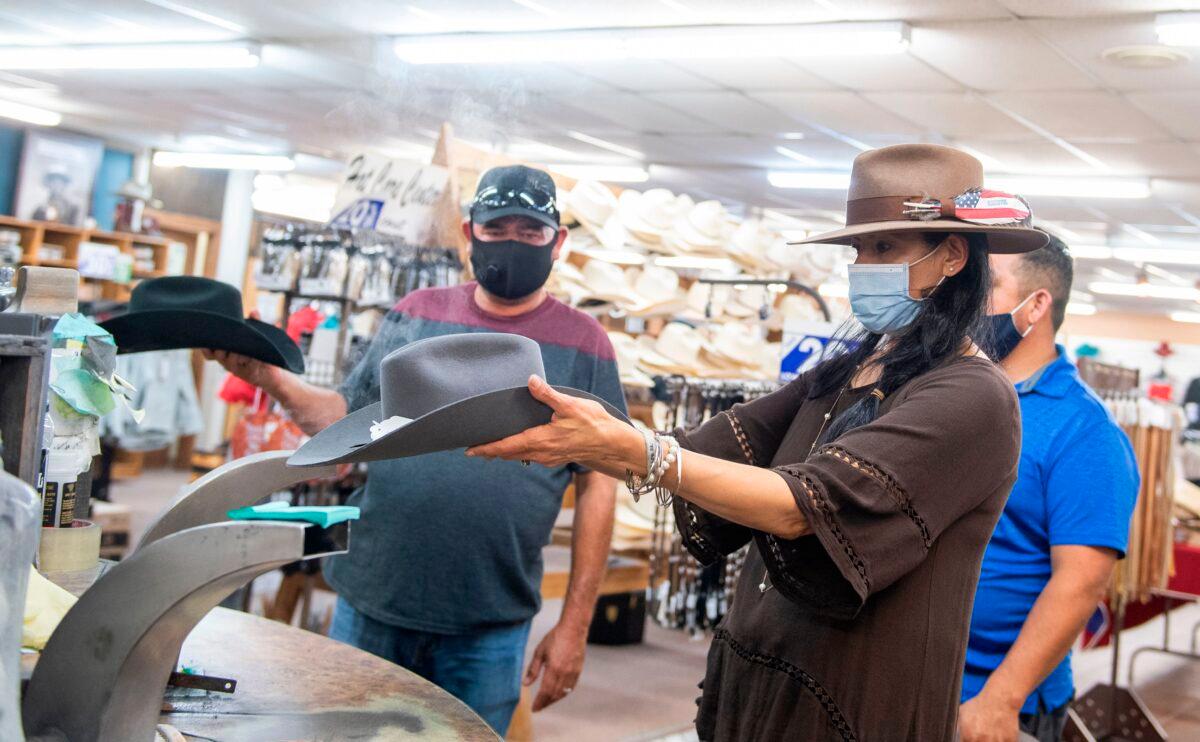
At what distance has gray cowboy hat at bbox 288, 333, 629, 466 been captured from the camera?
4.67 ft

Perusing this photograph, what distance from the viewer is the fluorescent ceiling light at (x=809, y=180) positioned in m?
11.3

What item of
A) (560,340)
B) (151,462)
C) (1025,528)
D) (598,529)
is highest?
(560,340)

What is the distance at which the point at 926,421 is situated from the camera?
159cm

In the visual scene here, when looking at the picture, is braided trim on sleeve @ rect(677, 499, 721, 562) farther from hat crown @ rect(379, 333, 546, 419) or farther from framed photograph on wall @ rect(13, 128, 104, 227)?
framed photograph on wall @ rect(13, 128, 104, 227)

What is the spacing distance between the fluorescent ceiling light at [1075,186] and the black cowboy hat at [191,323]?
9037mm

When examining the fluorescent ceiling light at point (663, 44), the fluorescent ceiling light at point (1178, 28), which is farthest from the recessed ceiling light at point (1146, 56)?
the fluorescent ceiling light at point (663, 44)

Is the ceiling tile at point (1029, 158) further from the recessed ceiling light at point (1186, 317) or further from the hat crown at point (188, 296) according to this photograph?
the recessed ceiling light at point (1186, 317)

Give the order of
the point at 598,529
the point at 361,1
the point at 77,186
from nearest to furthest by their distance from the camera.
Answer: the point at 598,529 → the point at 361,1 → the point at 77,186

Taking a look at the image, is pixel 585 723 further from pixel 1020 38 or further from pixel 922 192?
pixel 1020 38

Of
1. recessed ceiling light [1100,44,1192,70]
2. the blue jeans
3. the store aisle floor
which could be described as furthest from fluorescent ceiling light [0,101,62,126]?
the blue jeans

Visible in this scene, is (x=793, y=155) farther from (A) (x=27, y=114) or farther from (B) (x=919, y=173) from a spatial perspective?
(B) (x=919, y=173)

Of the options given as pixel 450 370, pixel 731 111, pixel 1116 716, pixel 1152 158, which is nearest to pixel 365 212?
pixel 450 370

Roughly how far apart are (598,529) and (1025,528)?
3.05 ft

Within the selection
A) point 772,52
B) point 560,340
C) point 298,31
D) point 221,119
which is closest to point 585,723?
point 560,340
